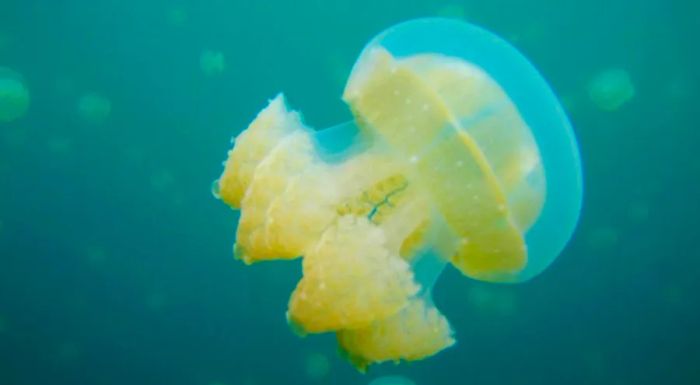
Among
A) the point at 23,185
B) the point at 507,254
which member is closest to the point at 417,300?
the point at 507,254

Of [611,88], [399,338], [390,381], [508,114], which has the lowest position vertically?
[399,338]

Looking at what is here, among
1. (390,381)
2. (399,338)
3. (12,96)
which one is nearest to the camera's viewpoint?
(399,338)

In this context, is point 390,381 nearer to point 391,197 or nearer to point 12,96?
point 391,197

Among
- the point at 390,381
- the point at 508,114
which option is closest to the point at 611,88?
the point at 390,381

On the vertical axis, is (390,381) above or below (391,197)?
above

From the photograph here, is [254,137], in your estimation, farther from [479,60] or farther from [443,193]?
[479,60]

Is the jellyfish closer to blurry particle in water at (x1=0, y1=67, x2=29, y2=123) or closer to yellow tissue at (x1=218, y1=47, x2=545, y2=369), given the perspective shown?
yellow tissue at (x1=218, y1=47, x2=545, y2=369)

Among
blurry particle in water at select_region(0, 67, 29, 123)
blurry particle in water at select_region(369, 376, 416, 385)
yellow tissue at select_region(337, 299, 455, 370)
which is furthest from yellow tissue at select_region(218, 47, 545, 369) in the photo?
blurry particle in water at select_region(0, 67, 29, 123)

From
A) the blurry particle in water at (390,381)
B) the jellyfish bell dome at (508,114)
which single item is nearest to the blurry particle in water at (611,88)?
the blurry particle in water at (390,381)
